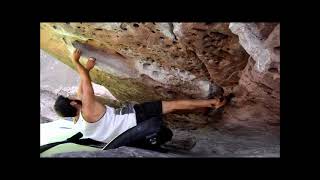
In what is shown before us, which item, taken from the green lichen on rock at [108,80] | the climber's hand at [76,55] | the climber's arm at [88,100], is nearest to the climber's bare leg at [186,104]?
the green lichen on rock at [108,80]

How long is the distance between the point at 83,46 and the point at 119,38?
332 mm

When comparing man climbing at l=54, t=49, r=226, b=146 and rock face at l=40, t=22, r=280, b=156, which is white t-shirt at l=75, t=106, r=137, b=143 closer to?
man climbing at l=54, t=49, r=226, b=146

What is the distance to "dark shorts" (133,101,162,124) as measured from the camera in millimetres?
4398

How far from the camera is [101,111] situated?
4.43 metres

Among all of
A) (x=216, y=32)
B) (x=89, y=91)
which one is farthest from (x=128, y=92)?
(x=216, y=32)

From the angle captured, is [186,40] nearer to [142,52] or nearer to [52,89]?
[142,52]

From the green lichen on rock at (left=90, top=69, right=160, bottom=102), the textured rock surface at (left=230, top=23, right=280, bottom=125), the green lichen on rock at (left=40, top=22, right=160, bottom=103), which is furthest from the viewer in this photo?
the green lichen on rock at (left=90, top=69, right=160, bottom=102)

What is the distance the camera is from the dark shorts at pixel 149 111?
4.40 m

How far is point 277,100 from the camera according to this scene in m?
4.20

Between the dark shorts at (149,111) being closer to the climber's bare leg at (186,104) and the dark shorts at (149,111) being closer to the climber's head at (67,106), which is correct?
the climber's bare leg at (186,104)

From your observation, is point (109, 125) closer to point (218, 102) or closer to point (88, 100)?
point (88, 100)

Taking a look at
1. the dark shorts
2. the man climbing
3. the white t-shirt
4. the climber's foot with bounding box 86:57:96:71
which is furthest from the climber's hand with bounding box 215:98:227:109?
the climber's foot with bounding box 86:57:96:71
